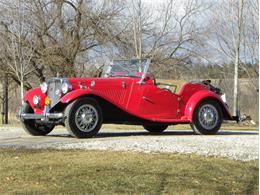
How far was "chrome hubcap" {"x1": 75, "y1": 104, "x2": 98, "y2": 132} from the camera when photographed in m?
11.0

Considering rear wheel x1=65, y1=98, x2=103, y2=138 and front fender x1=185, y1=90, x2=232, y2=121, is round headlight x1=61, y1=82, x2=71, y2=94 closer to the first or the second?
rear wheel x1=65, y1=98, x2=103, y2=138

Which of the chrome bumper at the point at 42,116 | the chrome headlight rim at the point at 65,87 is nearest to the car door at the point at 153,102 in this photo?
the chrome headlight rim at the point at 65,87

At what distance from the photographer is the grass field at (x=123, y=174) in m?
6.09

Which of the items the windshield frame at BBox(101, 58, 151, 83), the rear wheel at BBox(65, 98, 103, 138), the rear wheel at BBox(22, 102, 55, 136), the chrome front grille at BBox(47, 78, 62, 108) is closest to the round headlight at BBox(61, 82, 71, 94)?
the chrome front grille at BBox(47, 78, 62, 108)

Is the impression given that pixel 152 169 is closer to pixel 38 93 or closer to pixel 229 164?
pixel 229 164

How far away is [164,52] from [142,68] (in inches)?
807

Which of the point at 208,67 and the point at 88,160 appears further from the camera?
the point at 208,67

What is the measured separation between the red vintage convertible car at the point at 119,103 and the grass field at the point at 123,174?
2.93 metres

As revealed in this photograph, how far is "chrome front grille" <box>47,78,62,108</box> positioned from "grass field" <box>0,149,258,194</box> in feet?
10.7

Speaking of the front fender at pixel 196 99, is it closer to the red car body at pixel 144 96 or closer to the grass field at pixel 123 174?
the red car body at pixel 144 96

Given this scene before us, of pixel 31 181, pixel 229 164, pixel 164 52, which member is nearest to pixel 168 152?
pixel 229 164

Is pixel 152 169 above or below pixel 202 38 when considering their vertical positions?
below

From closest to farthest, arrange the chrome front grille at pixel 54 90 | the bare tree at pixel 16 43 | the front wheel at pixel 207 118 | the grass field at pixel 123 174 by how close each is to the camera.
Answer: the grass field at pixel 123 174 → the chrome front grille at pixel 54 90 → the front wheel at pixel 207 118 → the bare tree at pixel 16 43

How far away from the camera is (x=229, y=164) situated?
7.49 metres
